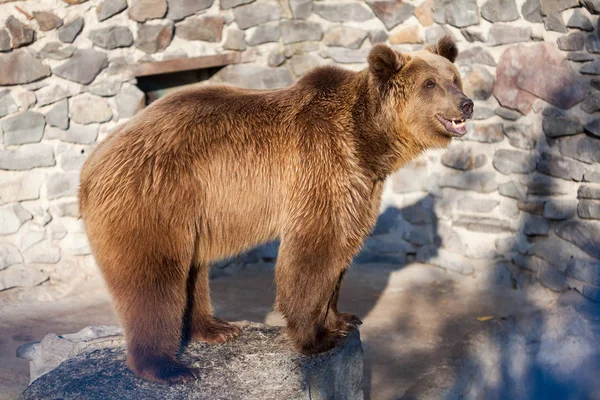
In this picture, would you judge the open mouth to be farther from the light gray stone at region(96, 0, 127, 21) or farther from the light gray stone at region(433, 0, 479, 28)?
the light gray stone at region(96, 0, 127, 21)

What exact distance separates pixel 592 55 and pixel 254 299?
11.3 ft

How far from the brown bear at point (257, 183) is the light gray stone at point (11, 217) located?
286cm

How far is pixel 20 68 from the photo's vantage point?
6.05m

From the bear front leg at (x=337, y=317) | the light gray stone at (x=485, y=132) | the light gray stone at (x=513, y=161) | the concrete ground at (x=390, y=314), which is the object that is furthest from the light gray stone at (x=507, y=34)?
the bear front leg at (x=337, y=317)

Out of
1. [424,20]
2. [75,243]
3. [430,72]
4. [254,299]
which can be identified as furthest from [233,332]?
[424,20]

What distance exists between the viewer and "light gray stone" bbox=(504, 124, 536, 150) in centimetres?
634

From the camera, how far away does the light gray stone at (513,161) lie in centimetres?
637

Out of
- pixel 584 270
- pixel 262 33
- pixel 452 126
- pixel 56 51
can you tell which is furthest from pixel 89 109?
pixel 584 270

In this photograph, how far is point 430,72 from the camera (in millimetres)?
3775

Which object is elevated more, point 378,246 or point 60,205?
point 60,205

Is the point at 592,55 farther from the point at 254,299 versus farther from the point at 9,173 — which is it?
the point at 9,173

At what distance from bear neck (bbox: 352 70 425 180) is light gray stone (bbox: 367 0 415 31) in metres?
3.17

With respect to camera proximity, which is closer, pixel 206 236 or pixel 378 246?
pixel 206 236

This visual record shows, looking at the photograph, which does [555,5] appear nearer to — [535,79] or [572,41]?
[572,41]
